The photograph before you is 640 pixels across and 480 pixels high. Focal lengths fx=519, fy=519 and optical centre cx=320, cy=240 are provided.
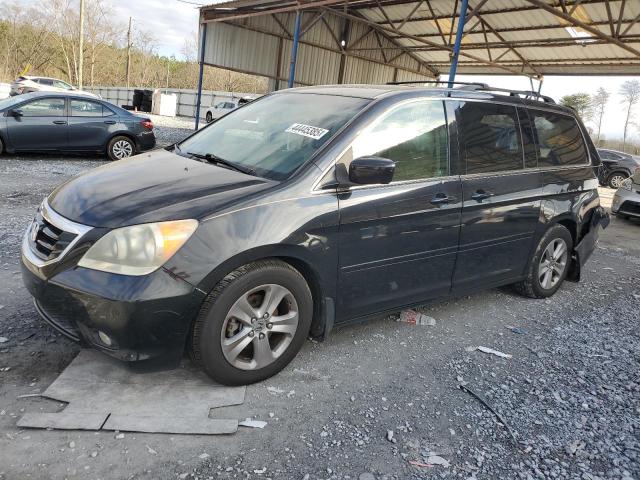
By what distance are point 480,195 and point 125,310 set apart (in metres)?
2.63

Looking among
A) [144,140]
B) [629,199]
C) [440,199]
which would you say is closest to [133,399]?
[440,199]

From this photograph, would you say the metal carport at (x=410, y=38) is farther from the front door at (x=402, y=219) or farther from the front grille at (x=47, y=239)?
the front grille at (x=47, y=239)

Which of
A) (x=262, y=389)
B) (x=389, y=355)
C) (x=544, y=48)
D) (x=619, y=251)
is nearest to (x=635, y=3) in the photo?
(x=544, y=48)

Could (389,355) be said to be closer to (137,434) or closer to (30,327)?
(137,434)

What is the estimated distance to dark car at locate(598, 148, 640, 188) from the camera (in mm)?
16641

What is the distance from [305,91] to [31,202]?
4.68m

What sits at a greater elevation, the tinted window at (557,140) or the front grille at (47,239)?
the tinted window at (557,140)

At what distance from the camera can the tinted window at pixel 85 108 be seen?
10.8 meters

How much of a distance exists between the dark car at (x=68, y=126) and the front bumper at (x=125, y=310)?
899 centimetres

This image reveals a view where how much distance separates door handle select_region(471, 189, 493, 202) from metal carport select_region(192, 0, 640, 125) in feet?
32.1

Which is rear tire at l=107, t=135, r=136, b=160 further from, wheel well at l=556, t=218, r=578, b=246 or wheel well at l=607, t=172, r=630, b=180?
wheel well at l=607, t=172, r=630, b=180

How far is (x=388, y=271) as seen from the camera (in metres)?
3.42

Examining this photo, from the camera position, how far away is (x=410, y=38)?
18281 mm

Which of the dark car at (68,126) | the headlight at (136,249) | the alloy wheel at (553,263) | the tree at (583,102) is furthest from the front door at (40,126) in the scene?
the tree at (583,102)
